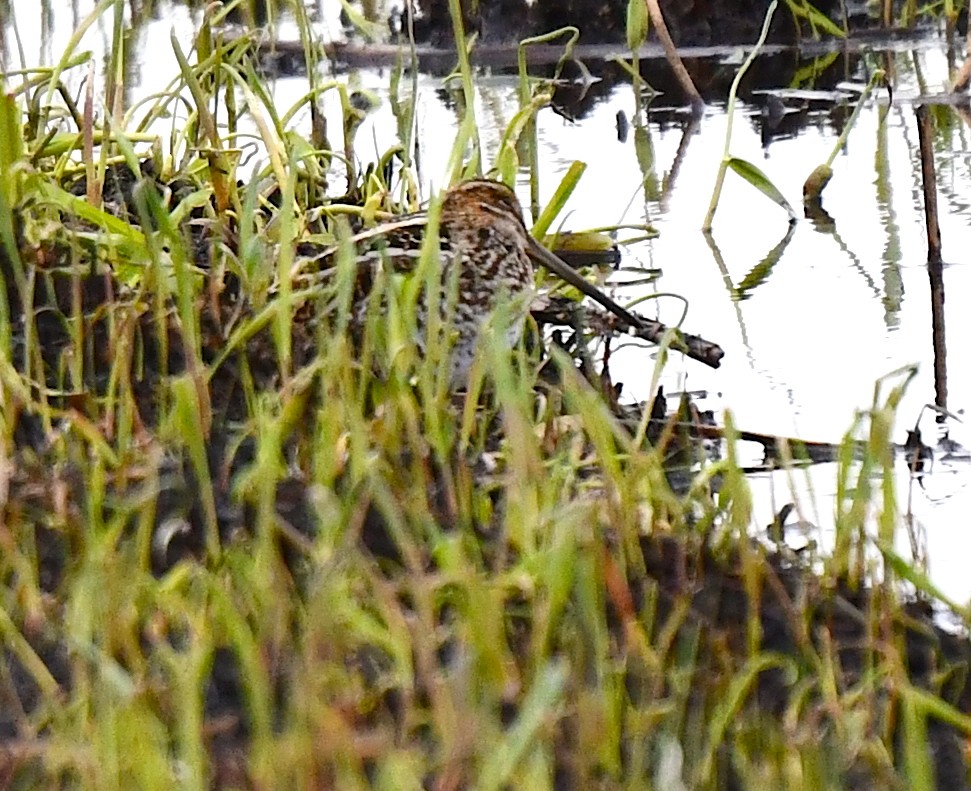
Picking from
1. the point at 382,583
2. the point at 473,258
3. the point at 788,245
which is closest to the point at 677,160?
the point at 788,245

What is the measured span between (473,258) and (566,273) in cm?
28

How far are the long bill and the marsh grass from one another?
32 centimetres

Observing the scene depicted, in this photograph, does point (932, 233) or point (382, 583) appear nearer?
point (382, 583)

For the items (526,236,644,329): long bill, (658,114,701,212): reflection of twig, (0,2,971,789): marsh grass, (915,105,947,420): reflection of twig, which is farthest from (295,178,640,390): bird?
(658,114,701,212): reflection of twig

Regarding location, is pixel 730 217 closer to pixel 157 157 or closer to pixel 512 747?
pixel 157 157

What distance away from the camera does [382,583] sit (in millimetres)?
1649

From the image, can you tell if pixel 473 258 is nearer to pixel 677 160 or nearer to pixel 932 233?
pixel 932 233

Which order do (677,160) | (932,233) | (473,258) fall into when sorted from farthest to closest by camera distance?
(677,160), (932,233), (473,258)

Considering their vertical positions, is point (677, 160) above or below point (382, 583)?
above

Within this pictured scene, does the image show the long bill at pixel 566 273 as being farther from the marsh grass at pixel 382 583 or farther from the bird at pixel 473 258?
the marsh grass at pixel 382 583

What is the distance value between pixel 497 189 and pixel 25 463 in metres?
1.08

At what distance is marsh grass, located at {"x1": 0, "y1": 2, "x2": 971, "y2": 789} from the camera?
1.49 m

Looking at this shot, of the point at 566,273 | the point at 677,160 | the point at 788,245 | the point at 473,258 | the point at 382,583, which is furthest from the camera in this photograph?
the point at 677,160

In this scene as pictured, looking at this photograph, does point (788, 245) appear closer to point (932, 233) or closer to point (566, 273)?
point (932, 233)
